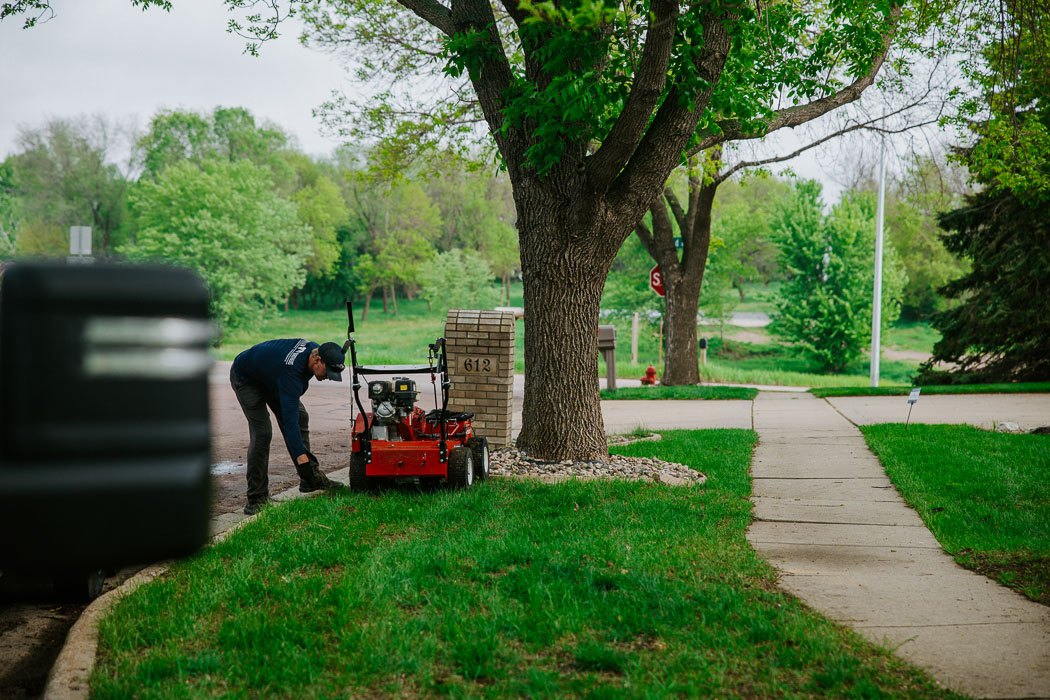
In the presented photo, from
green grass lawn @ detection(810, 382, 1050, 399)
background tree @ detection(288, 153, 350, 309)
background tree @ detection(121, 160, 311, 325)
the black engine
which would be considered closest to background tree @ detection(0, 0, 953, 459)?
the black engine

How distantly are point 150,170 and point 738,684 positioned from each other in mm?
62046

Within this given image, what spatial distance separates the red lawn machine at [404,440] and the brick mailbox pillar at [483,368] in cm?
212

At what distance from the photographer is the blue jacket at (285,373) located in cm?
714

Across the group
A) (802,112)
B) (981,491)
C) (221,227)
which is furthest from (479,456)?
(221,227)

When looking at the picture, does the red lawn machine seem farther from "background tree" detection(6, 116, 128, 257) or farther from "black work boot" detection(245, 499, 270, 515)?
"background tree" detection(6, 116, 128, 257)

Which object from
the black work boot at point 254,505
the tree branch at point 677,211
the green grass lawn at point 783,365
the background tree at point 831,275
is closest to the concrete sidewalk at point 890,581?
the black work boot at point 254,505

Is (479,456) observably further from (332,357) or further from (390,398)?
(332,357)

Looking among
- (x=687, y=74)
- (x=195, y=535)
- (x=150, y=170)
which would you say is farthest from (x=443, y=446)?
(x=150, y=170)

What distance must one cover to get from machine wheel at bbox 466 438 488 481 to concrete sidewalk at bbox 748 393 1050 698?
2594 millimetres

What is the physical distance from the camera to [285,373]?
725cm

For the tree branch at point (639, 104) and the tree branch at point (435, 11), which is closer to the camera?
the tree branch at point (639, 104)

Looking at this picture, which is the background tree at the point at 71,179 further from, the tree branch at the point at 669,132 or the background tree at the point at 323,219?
the tree branch at the point at 669,132

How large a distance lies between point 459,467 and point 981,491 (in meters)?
4.78

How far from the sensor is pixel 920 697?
3.58 meters
